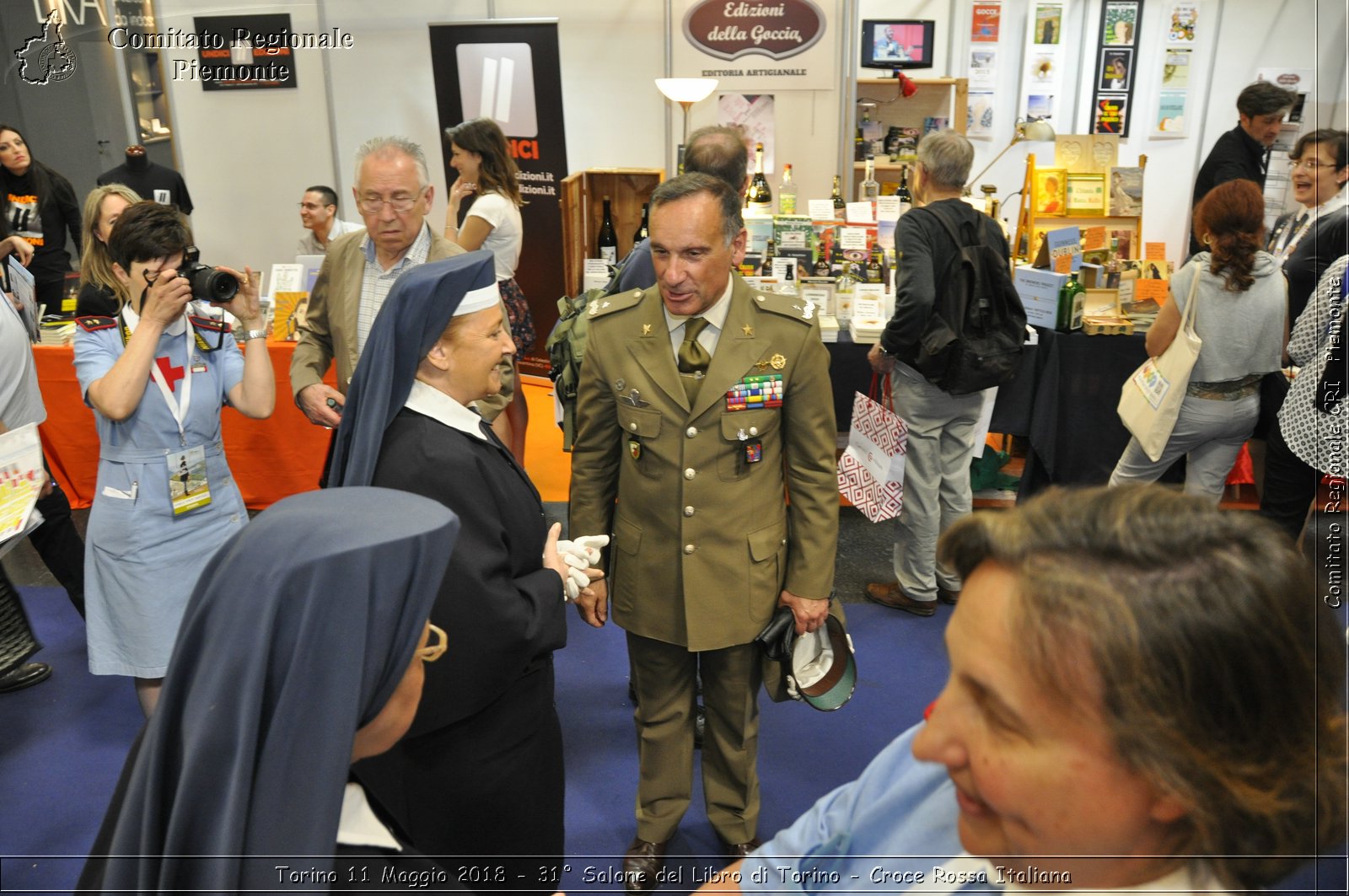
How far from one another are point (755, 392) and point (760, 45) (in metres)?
4.71

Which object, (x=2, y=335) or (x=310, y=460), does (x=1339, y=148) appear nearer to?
(x=310, y=460)

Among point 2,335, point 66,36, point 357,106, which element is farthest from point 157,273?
point 66,36

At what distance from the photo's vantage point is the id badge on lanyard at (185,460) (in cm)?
273

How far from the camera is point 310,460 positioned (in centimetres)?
486

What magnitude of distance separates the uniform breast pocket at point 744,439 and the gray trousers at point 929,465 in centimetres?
168

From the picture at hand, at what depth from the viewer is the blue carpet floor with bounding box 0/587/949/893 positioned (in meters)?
2.75

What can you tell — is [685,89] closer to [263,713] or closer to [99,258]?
[99,258]

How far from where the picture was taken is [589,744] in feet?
10.5

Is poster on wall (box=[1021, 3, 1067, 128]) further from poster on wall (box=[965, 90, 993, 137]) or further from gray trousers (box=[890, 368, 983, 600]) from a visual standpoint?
gray trousers (box=[890, 368, 983, 600])

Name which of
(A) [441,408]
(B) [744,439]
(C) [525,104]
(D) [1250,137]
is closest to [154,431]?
(A) [441,408]

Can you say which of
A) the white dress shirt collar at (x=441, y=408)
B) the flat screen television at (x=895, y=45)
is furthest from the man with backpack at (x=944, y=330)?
the flat screen television at (x=895, y=45)

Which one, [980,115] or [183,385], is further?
[980,115]

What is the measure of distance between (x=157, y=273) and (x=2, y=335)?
93 cm

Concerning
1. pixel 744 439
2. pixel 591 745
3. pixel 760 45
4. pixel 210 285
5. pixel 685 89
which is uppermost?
pixel 760 45
